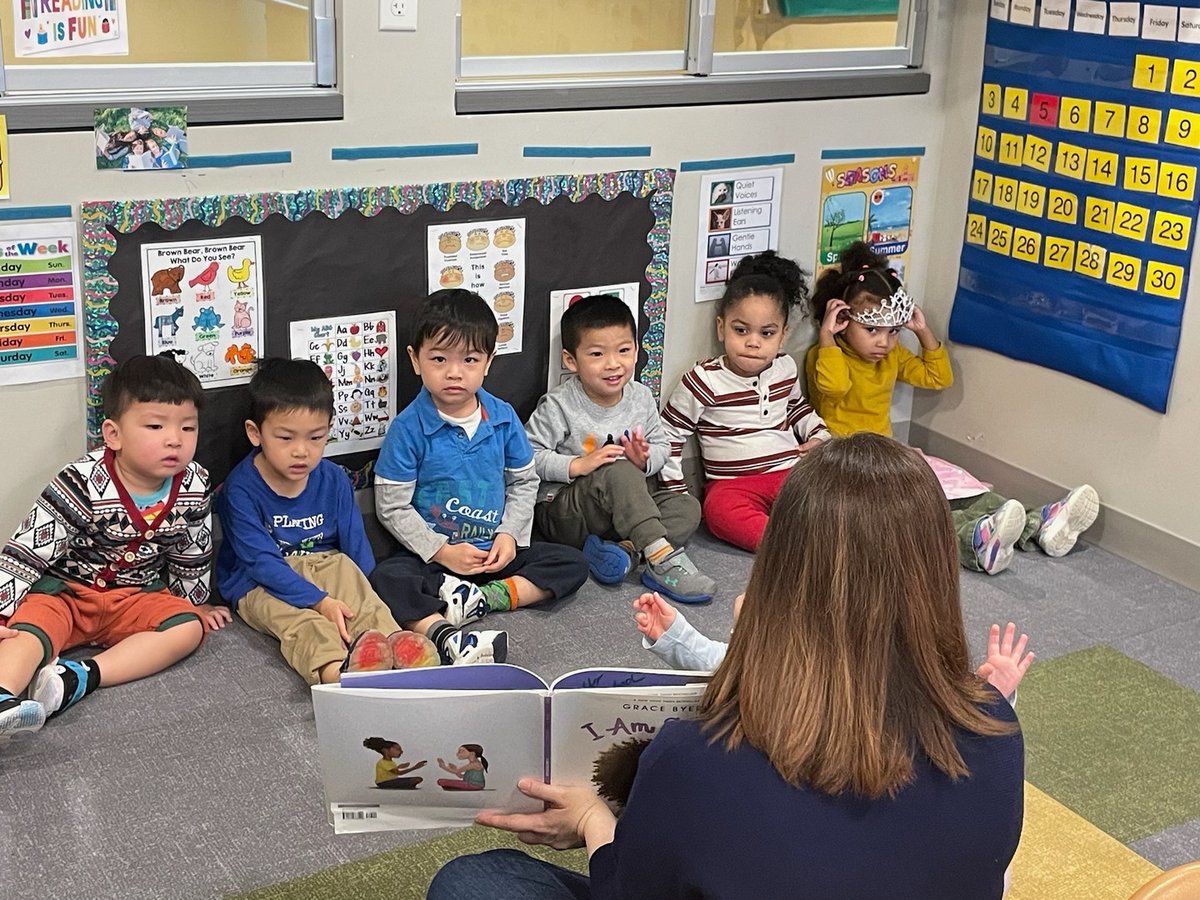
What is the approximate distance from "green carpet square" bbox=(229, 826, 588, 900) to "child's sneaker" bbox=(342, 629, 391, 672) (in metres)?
0.45

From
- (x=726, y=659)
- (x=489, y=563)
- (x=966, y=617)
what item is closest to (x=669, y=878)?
(x=726, y=659)

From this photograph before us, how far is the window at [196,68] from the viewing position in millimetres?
2623

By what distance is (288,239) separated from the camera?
2.94 m

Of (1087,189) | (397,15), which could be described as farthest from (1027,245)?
(397,15)

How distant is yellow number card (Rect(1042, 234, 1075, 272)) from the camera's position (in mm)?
3525

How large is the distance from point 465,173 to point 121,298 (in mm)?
783

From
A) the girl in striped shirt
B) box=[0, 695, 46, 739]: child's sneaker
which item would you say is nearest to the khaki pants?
box=[0, 695, 46, 739]: child's sneaker

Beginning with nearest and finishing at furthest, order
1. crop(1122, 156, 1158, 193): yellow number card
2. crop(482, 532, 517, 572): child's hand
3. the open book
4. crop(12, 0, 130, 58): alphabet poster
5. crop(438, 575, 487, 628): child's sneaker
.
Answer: the open book < crop(12, 0, 130, 58): alphabet poster < crop(438, 575, 487, 628): child's sneaker < crop(482, 532, 517, 572): child's hand < crop(1122, 156, 1158, 193): yellow number card

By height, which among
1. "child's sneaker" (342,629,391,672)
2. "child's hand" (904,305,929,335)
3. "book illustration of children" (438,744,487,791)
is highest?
"child's hand" (904,305,929,335)

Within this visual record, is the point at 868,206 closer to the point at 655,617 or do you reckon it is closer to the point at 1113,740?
the point at 1113,740

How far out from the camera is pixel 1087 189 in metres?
3.46

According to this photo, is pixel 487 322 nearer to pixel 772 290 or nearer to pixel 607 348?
pixel 607 348

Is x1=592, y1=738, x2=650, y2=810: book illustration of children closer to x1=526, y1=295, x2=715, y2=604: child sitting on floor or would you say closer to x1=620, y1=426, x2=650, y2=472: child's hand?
x1=526, y1=295, x2=715, y2=604: child sitting on floor

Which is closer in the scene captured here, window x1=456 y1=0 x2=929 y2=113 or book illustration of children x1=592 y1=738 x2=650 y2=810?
book illustration of children x1=592 y1=738 x2=650 y2=810
